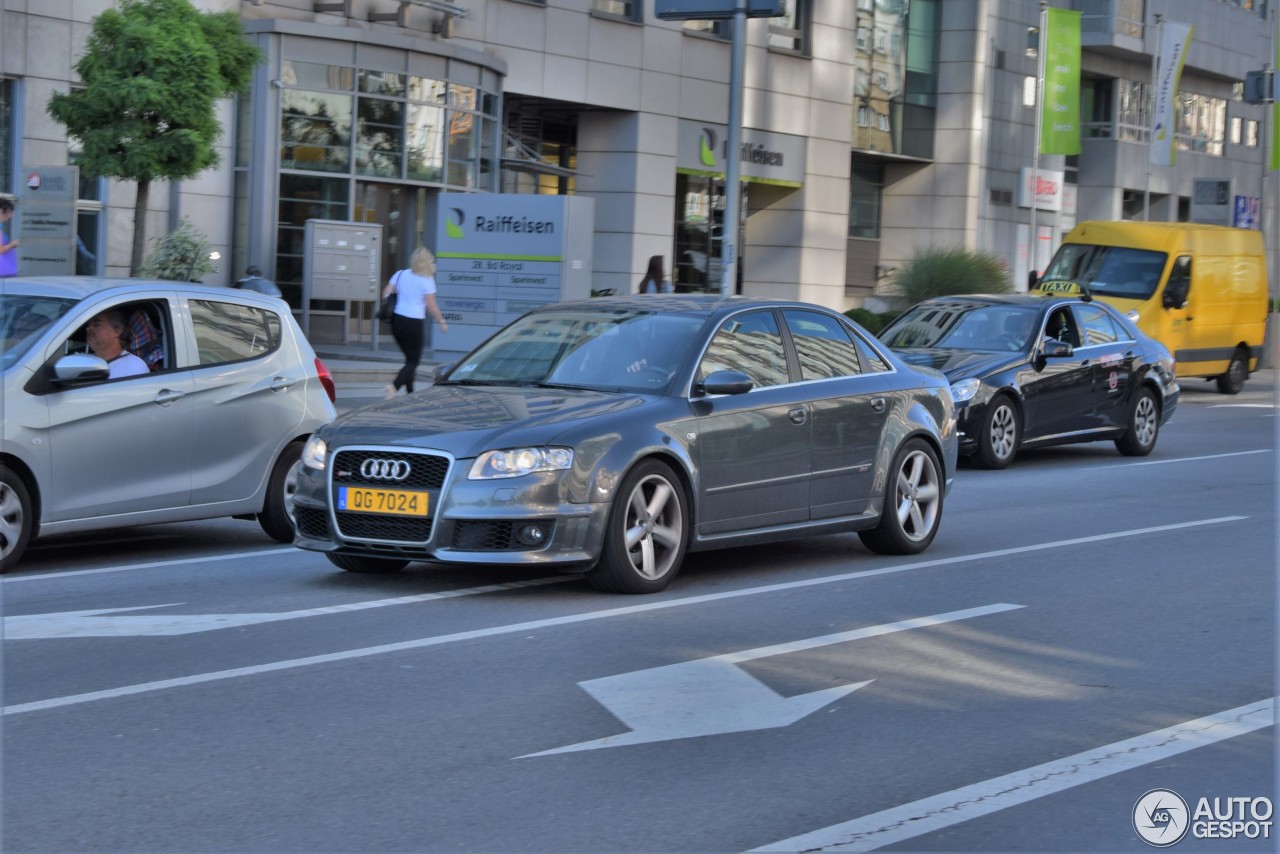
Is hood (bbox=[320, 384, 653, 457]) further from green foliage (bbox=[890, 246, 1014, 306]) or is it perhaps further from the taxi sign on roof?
green foliage (bbox=[890, 246, 1014, 306])

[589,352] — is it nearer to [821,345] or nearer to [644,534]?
[644,534]

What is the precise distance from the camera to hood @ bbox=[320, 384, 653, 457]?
27.1ft

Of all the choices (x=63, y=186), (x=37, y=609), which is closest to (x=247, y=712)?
(x=37, y=609)

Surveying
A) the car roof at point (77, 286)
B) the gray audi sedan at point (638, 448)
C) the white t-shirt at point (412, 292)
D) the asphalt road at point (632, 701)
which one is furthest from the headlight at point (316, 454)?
the white t-shirt at point (412, 292)

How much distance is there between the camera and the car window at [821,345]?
9.95 m

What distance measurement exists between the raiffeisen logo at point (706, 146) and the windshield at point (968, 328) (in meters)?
20.0

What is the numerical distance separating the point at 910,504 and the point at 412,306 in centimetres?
961

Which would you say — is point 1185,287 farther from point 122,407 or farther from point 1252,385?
point 122,407

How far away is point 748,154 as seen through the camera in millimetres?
37656

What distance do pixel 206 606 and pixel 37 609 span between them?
2.53 feet

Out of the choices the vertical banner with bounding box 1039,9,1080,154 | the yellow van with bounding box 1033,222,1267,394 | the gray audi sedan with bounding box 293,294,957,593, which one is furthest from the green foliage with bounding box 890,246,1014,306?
the gray audi sedan with bounding box 293,294,957,593

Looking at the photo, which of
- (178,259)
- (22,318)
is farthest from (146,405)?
(178,259)

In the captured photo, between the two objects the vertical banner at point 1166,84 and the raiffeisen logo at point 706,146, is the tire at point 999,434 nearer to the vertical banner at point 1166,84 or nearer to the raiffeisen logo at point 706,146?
the raiffeisen logo at point 706,146

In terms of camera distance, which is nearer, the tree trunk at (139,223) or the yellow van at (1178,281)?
the tree trunk at (139,223)
